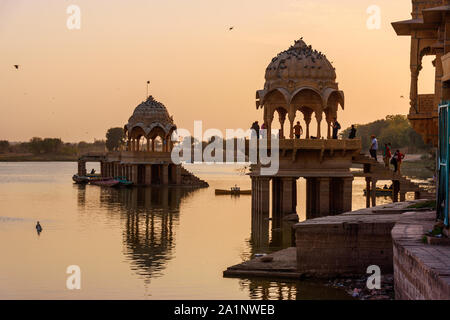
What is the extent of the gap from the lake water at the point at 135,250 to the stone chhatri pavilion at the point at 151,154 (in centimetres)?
2082

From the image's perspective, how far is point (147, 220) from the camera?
5197 centimetres

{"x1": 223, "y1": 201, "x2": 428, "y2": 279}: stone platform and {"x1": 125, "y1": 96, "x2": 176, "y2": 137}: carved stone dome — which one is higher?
{"x1": 125, "y1": 96, "x2": 176, "y2": 137}: carved stone dome

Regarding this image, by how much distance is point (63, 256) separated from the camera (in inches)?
1391

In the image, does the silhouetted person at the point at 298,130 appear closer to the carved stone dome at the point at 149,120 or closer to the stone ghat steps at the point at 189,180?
the carved stone dome at the point at 149,120

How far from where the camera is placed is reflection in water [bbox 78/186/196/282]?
112ft

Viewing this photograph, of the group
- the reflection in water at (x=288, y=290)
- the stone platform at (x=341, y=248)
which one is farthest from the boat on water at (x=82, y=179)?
the reflection in water at (x=288, y=290)

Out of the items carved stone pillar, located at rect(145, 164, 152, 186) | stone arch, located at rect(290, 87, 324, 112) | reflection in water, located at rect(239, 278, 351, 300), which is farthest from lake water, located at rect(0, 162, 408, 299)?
carved stone pillar, located at rect(145, 164, 152, 186)

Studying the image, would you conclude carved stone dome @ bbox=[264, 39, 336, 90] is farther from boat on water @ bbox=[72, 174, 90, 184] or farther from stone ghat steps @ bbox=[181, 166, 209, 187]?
boat on water @ bbox=[72, 174, 90, 184]

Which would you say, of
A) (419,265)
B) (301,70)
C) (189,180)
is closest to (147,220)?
(301,70)

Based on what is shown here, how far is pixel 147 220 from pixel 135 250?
14994mm

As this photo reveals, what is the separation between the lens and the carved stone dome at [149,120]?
9088cm

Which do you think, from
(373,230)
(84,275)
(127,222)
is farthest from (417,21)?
(127,222)

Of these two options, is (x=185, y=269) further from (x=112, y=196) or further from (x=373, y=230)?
(x=112, y=196)

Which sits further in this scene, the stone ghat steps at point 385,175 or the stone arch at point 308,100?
the stone arch at point 308,100
